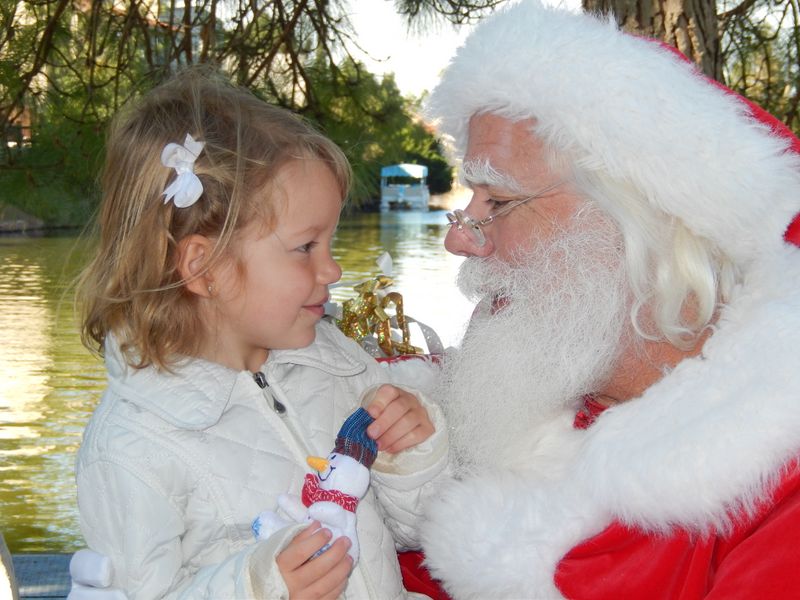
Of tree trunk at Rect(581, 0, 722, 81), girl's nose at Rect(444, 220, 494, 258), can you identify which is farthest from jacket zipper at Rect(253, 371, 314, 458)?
tree trunk at Rect(581, 0, 722, 81)

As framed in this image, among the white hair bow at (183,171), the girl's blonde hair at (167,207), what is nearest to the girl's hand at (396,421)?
the girl's blonde hair at (167,207)

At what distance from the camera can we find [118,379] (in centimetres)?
143

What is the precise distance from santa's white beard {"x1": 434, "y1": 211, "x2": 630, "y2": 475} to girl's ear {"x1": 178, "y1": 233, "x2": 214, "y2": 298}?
0.44 meters

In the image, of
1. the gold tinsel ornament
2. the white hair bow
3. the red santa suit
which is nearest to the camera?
the red santa suit

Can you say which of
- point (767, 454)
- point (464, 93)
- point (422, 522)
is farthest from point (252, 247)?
point (767, 454)

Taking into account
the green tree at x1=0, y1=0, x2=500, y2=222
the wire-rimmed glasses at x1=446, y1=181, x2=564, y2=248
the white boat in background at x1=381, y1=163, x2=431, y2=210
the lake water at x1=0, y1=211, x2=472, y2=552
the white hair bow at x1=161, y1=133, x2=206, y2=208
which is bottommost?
the lake water at x1=0, y1=211, x2=472, y2=552

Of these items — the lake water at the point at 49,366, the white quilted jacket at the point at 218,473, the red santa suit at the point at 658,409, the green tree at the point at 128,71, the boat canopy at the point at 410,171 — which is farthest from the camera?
the boat canopy at the point at 410,171

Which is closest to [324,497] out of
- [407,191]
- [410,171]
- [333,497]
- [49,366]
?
[333,497]

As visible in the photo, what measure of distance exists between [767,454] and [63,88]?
3.74 metres

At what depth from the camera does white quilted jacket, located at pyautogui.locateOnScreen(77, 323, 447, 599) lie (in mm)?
1300

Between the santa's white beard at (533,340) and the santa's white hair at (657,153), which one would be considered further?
the santa's white beard at (533,340)

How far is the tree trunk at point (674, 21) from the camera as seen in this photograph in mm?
2594

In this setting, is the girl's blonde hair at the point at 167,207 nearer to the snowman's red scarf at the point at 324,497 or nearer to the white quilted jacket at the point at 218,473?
the white quilted jacket at the point at 218,473

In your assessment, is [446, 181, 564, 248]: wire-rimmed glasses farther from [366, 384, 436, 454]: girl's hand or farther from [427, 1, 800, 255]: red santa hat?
[366, 384, 436, 454]: girl's hand
